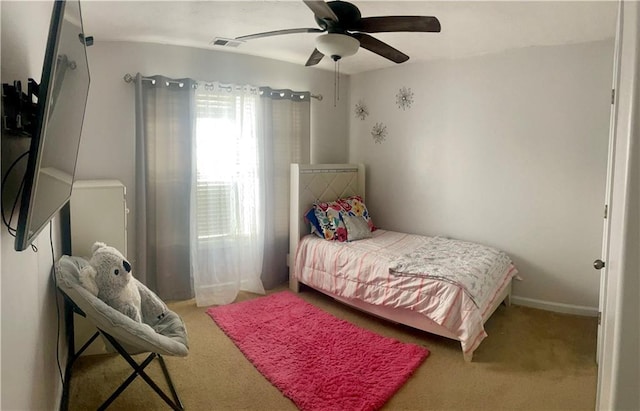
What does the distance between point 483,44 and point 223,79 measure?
239 cm

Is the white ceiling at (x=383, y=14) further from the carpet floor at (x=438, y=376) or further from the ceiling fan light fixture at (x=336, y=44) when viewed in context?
the carpet floor at (x=438, y=376)

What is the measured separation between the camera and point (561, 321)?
126 inches

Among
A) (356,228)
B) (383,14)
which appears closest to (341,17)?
(383,14)

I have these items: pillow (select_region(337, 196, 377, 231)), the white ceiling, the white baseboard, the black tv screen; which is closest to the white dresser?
the black tv screen

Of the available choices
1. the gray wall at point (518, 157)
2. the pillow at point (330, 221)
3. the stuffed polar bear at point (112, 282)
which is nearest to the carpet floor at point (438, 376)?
the stuffed polar bear at point (112, 282)

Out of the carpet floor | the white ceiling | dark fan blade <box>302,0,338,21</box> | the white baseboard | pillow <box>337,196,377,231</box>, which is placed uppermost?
the white ceiling

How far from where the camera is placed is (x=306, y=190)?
396 cm

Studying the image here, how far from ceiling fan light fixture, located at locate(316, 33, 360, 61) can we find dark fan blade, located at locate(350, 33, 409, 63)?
0.07 meters

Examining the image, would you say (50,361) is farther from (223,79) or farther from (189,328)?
(223,79)

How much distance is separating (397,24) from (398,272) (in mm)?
1715

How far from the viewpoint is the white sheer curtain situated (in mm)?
3582

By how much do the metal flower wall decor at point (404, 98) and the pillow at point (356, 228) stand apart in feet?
4.41

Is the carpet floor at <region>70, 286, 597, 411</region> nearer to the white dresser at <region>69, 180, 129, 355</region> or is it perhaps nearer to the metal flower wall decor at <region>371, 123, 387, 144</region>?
the white dresser at <region>69, 180, 129, 355</region>

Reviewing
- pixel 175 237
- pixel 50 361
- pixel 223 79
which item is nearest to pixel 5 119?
pixel 50 361
